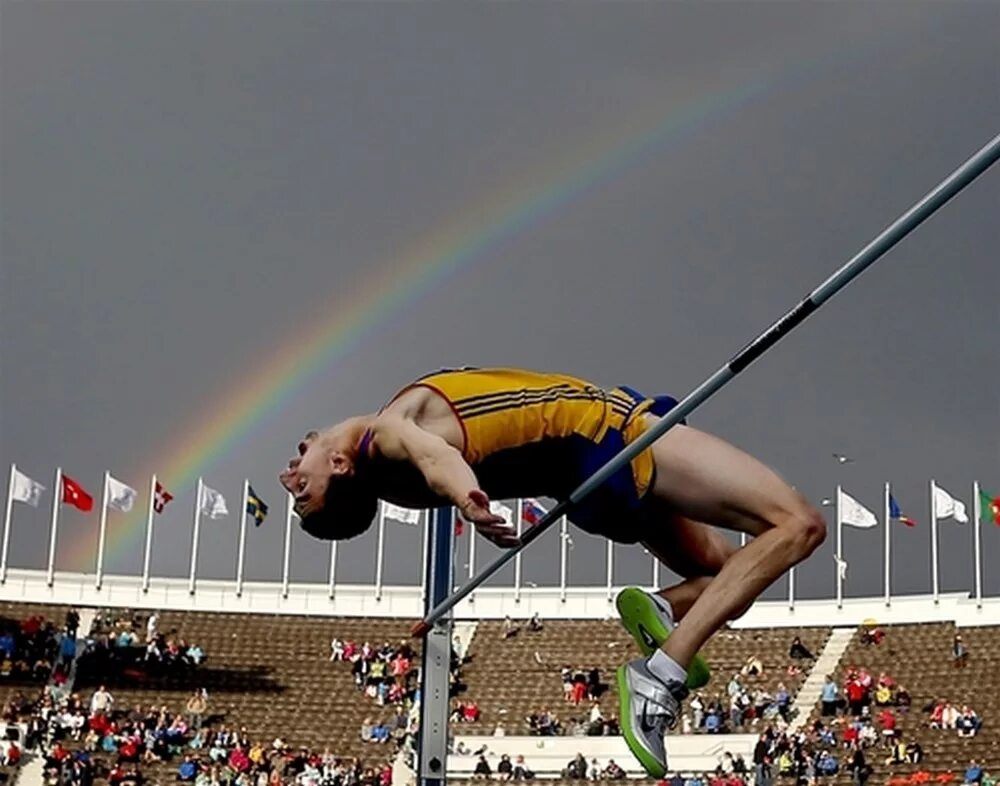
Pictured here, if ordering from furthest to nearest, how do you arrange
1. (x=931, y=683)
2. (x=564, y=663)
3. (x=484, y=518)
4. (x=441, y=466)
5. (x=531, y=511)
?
1. (x=531, y=511)
2. (x=564, y=663)
3. (x=931, y=683)
4. (x=441, y=466)
5. (x=484, y=518)

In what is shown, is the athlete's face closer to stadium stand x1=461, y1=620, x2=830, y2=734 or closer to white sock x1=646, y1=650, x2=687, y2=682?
white sock x1=646, y1=650, x2=687, y2=682

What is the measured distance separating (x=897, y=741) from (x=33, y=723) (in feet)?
41.3

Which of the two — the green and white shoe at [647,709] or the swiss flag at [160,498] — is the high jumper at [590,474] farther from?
the swiss flag at [160,498]

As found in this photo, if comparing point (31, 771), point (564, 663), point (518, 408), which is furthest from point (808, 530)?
point (564, 663)

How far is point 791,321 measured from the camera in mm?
4062

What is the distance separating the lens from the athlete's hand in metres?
4.02

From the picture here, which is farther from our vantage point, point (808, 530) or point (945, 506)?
point (945, 506)

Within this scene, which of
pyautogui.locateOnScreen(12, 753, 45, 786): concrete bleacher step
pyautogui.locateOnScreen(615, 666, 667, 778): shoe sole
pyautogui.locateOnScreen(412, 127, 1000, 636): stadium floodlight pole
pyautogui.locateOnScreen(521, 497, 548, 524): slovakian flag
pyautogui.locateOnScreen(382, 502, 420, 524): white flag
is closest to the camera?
pyautogui.locateOnScreen(412, 127, 1000, 636): stadium floodlight pole

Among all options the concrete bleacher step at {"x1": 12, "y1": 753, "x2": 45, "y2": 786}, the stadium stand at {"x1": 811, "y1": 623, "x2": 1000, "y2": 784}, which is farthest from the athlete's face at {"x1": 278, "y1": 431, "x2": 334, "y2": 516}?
the concrete bleacher step at {"x1": 12, "y1": 753, "x2": 45, "y2": 786}

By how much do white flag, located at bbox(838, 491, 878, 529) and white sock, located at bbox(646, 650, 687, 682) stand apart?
30.4 metres

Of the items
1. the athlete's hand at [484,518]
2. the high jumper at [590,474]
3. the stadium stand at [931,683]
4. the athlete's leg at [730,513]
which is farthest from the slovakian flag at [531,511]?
the athlete's hand at [484,518]

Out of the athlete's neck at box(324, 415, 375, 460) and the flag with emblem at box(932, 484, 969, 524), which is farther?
the flag with emblem at box(932, 484, 969, 524)

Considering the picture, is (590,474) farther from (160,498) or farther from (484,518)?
(160,498)

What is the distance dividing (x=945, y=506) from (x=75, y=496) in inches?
693
